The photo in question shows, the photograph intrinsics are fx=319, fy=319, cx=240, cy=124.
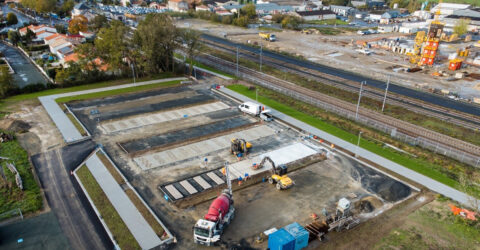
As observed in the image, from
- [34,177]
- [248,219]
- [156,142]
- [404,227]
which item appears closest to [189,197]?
[248,219]

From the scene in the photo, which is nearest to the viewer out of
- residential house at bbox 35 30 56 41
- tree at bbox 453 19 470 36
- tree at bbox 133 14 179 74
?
tree at bbox 133 14 179 74

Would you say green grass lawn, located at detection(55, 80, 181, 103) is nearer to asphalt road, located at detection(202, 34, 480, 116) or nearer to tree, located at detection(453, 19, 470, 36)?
asphalt road, located at detection(202, 34, 480, 116)

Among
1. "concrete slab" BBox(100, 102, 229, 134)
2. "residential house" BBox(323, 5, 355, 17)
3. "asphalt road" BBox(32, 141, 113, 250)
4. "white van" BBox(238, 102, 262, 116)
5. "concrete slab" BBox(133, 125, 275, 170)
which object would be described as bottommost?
"asphalt road" BBox(32, 141, 113, 250)

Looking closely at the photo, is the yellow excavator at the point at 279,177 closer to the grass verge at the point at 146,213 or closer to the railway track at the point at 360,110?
the grass verge at the point at 146,213

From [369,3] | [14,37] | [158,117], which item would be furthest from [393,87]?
[369,3]

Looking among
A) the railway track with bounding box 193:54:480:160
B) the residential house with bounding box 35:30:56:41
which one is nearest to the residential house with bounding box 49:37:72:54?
the residential house with bounding box 35:30:56:41

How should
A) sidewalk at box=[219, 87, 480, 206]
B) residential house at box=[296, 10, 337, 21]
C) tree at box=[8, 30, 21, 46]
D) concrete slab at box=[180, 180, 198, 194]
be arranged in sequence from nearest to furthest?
concrete slab at box=[180, 180, 198, 194] → sidewalk at box=[219, 87, 480, 206] → tree at box=[8, 30, 21, 46] → residential house at box=[296, 10, 337, 21]

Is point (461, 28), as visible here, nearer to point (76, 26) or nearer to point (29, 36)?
point (76, 26)

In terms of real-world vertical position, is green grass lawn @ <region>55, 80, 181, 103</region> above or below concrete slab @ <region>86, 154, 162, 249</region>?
above
